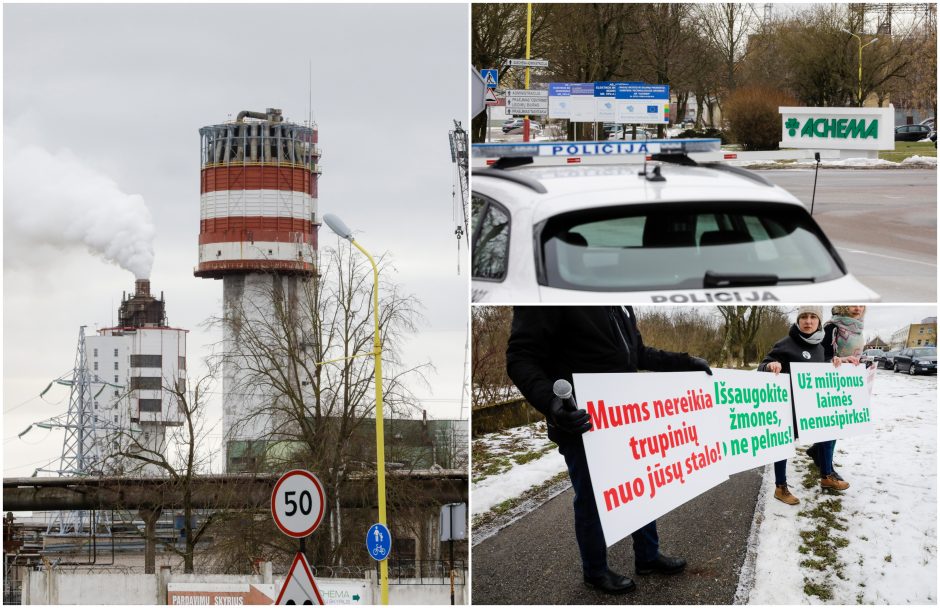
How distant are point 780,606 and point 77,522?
247 feet

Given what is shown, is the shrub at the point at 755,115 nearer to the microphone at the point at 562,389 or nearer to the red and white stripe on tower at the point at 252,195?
the microphone at the point at 562,389

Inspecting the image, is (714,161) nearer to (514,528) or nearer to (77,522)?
(514,528)

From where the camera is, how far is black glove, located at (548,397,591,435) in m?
5.49

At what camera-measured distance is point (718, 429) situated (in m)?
6.27

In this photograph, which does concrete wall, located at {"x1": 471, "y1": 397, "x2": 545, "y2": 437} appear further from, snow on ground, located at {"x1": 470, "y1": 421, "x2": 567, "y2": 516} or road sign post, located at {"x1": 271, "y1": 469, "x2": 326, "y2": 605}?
road sign post, located at {"x1": 271, "y1": 469, "x2": 326, "y2": 605}

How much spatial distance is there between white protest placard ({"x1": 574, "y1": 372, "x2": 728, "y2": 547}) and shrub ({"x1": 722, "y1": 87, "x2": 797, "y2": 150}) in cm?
773

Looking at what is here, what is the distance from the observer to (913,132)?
19.7 m

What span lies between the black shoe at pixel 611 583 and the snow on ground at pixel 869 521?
2.23ft

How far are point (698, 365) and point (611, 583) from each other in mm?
1233

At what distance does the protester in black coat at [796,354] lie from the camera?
5.93m

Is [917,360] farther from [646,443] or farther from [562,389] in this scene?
[562,389]

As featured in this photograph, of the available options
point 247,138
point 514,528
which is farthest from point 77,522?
point 514,528

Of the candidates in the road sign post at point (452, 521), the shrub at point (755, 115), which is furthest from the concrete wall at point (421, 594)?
the shrub at point (755, 115)

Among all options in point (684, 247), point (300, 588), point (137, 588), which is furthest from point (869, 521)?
point (137, 588)
